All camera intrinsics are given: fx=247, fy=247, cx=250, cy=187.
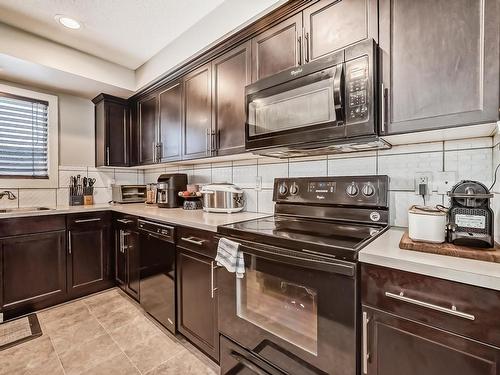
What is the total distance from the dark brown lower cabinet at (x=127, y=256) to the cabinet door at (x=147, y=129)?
744mm

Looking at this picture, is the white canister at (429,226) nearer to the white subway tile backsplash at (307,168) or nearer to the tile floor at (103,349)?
the white subway tile backsplash at (307,168)

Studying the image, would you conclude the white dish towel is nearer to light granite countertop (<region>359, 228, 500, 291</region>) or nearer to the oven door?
the oven door

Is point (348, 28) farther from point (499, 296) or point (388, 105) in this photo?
point (499, 296)

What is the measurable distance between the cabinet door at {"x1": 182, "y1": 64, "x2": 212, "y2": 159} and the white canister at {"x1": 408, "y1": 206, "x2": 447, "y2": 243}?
1527 millimetres

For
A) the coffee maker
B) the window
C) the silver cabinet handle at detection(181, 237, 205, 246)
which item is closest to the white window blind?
the window

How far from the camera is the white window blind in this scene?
2.51 meters

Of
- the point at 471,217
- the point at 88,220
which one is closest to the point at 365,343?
the point at 471,217

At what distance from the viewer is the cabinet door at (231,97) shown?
5.75ft

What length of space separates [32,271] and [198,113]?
2.07m

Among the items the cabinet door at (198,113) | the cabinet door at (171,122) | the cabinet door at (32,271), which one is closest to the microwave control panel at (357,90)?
the cabinet door at (198,113)

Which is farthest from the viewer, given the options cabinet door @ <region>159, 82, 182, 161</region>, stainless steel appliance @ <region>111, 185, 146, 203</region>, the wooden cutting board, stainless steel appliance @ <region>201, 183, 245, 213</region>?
stainless steel appliance @ <region>111, 185, 146, 203</region>

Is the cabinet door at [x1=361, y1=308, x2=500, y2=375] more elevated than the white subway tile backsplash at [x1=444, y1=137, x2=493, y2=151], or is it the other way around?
the white subway tile backsplash at [x1=444, y1=137, x2=493, y2=151]

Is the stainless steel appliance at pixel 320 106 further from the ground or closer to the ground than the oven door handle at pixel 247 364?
further from the ground

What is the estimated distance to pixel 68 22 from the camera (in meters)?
2.01
